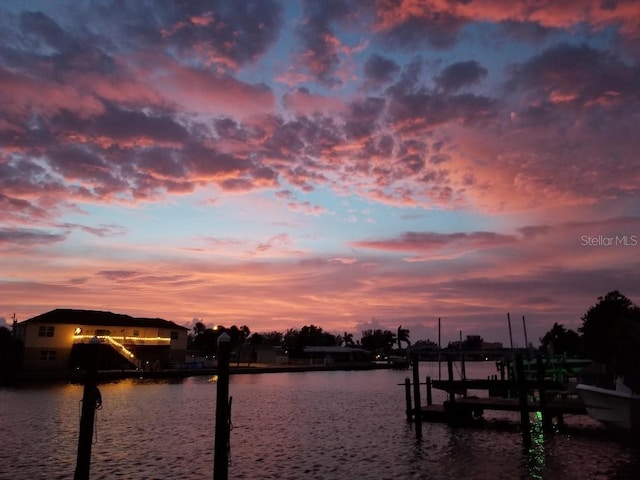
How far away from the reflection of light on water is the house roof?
240 feet

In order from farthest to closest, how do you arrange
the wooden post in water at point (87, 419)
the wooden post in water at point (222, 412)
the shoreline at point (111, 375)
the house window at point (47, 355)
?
the house window at point (47, 355)
the shoreline at point (111, 375)
the wooden post in water at point (222, 412)
the wooden post in water at point (87, 419)

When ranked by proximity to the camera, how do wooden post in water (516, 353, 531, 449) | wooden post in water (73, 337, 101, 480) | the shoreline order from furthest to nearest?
the shoreline
wooden post in water (516, 353, 531, 449)
wooden post in water (73, 337, 101, 480)

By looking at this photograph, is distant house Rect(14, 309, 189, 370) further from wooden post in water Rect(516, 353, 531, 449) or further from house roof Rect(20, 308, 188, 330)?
wooden post in water Rect(516, 353, 531, 449)

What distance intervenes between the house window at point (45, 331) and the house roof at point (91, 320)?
1.01 metres

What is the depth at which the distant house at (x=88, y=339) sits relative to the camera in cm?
8162

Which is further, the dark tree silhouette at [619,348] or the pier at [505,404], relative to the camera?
the pier at [505,404]

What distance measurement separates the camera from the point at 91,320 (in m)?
88.3

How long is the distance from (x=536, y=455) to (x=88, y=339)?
68445 mm

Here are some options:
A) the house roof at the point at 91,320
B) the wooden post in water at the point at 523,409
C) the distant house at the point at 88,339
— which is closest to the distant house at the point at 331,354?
the distant house at the point at 88,339

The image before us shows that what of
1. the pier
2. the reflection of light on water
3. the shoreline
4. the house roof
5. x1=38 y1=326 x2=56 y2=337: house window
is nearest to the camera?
the reflection of light on water

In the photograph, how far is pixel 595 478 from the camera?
23062 millimetres

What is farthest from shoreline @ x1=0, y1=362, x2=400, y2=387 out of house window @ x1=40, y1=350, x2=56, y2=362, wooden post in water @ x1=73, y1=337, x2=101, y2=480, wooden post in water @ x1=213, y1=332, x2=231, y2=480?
wooden post in water @ x1=213, y1=332, x2=231, y2=480

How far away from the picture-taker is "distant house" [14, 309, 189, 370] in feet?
→ 268

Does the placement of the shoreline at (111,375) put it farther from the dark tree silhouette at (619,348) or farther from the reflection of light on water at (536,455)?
the dark tree silhouette at (619,348)
